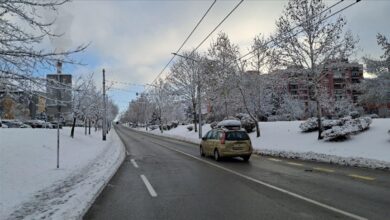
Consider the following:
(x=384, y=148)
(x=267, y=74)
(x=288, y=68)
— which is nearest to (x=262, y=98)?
(x=267, y=74)

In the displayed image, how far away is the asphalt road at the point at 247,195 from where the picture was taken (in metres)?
8.05

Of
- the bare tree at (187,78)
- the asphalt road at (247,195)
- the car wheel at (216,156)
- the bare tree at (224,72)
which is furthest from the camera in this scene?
→ the bare tree at (187,78)

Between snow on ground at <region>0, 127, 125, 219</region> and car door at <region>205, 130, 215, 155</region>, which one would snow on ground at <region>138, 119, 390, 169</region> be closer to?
car door at <region>205, 130, 215, 155</region>

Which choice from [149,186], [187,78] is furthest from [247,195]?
[187,78]

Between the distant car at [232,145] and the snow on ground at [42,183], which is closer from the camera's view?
the snow on ground at [42,183]

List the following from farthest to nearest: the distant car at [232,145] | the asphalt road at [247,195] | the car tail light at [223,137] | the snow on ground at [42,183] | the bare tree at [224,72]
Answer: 1. the bare tree at [224,72]
2. the car tail light at [223,137]
3. the distant car at [232,145]
4. the snow on ground at [42,183]
5. the asphalt road at [247,195]

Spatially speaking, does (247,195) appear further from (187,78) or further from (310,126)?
(187,78)

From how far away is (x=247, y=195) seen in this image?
33.1ft

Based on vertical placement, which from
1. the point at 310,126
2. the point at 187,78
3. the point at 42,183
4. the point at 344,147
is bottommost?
the point at 42,183

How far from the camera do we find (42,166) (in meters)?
16.2

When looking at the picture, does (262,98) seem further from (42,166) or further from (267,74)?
(42,166)

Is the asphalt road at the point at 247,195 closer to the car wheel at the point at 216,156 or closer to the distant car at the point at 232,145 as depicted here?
the distant car at the point at 232,145

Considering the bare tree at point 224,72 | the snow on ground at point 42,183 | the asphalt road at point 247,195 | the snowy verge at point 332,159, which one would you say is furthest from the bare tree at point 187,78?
the asphalt road at point 247,195

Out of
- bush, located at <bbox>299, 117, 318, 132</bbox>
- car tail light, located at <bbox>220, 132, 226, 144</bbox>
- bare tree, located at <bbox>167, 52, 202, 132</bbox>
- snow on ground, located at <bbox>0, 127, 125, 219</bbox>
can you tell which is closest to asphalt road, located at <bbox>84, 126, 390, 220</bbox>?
snow on ground, located at <bbox>0, 127, 125, 219</bbox>
